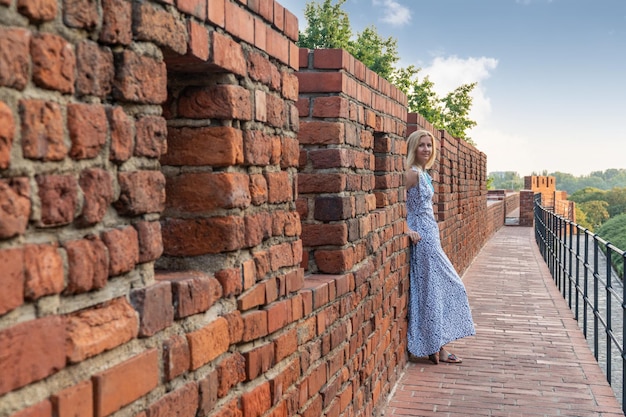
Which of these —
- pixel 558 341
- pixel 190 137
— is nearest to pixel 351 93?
pixel 190 137

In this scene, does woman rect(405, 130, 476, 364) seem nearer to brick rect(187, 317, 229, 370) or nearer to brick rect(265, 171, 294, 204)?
brick rect(265, 171, 294, 204)

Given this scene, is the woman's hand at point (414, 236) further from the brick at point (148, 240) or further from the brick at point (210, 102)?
the brick at point (148, 240)

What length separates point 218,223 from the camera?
2080 millimetres

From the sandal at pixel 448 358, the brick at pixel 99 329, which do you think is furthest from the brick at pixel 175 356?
the sandal at pixel 448 358

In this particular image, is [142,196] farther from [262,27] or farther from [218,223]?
[262,27]

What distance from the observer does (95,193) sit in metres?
1.44

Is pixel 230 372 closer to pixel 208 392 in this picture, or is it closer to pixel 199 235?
pixel 208 392

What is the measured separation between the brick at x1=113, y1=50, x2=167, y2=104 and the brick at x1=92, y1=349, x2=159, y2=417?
1.80ft

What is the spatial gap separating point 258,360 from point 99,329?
34.6 inches

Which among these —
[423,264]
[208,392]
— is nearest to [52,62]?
[208,392]

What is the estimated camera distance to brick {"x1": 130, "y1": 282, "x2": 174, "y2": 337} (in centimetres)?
160

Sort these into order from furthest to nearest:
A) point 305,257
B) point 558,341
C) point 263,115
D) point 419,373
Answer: point 558,341 → point 419,373 → point 305,257 → point 263,115

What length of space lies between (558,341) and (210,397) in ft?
17.7

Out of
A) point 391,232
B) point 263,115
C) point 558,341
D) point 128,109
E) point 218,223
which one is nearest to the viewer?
point 128,109
